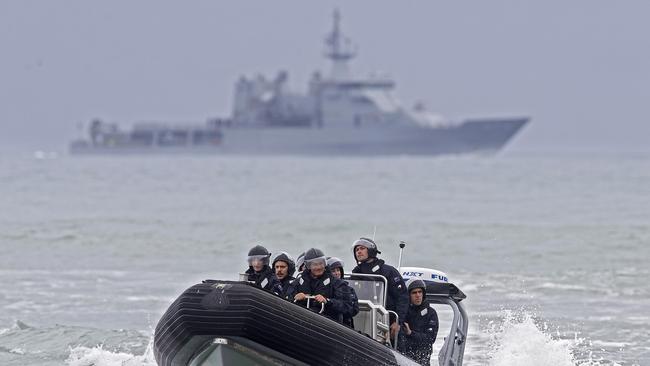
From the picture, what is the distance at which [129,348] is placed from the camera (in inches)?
672

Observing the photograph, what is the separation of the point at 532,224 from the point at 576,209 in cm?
A: 731

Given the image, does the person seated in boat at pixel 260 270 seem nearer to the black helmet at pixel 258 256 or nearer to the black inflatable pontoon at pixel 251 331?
the black helmet at pixel 258 256

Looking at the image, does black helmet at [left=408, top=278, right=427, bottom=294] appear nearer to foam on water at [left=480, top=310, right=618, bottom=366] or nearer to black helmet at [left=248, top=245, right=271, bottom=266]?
black helmet at [left=248, top=245, right=271, bottom=266]

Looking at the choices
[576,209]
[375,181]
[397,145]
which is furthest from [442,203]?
[397,145]

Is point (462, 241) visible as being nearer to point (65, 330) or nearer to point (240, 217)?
point (240, 217)

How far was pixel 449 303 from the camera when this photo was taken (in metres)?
13.3

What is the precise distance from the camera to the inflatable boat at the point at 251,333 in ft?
34.2

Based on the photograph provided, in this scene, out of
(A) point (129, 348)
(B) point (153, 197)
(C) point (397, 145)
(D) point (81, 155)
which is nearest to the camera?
(A) point (129, 348)

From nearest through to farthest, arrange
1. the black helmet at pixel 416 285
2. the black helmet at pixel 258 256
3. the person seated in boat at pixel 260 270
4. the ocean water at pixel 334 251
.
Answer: the person seated in boat at pixel 260 270 < the black helmet at pixel 258 256 < the black helmet at pixel 416 285 < the ocean water at pixel 334 251

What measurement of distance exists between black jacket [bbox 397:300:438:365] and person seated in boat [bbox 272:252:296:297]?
1341mm

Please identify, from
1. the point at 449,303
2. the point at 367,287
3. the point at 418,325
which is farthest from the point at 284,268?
the point at 449,303

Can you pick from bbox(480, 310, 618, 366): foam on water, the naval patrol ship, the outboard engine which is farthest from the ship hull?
the outboard engine

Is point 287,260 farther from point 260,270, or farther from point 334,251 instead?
point 334,251

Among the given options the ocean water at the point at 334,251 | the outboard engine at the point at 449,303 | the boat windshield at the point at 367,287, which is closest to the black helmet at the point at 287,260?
the boat windshield at the point at 367,287
